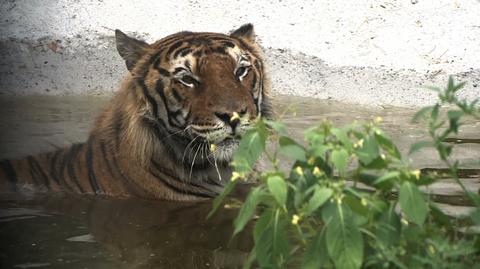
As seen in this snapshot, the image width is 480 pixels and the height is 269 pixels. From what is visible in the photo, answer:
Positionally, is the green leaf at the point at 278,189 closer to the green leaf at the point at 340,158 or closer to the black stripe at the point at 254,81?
the green leaf at the point at 340,158

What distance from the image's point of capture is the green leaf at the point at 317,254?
324cm

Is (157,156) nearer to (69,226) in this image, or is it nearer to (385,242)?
(69,226)

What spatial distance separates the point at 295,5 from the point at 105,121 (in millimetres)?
3035

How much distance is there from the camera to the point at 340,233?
3.10 meters

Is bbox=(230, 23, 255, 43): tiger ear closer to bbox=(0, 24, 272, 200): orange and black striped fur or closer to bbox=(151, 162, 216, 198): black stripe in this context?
bbox=(0, 24, 272, 200): orange and black striped fur

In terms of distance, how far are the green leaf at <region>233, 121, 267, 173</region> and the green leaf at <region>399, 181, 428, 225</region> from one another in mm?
474

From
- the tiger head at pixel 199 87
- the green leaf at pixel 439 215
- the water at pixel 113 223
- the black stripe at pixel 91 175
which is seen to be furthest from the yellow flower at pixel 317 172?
the black stripe at pixel 91 175

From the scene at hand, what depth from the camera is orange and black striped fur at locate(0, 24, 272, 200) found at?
5449 millimetres

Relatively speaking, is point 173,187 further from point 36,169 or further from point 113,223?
point 36,169

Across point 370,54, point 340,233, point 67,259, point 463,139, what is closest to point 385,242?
point 340,233

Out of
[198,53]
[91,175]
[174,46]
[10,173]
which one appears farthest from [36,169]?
[198,53]

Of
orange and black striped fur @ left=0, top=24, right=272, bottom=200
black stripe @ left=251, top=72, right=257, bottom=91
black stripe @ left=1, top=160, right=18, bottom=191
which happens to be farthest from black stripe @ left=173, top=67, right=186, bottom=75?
black stripe @ left=1, top=160, right=18, bottom=191

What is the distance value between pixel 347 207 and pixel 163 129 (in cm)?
262

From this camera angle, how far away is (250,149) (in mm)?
3344
